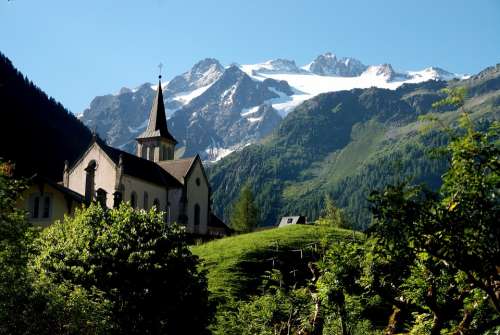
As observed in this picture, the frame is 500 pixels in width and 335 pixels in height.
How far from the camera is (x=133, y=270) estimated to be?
24984 millimetres

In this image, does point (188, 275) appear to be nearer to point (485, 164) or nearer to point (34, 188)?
point (485, 164)

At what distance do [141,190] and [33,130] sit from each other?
98882 millimetres

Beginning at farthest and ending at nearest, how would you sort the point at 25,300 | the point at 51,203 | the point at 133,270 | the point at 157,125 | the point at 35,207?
the point at 157,125
the point at 35,207
the point at 51,203
the point at 133,270
the point at 25,300

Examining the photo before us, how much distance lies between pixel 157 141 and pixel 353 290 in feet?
256

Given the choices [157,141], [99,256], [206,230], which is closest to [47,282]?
[99,256]

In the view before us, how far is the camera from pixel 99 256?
82.4 ft

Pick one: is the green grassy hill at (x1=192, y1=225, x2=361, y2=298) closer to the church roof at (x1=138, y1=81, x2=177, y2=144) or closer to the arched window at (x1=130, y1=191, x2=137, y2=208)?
the arched window at (x1=130, y1=191, x2=137, y2=208)

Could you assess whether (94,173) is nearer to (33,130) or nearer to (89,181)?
(89,181)

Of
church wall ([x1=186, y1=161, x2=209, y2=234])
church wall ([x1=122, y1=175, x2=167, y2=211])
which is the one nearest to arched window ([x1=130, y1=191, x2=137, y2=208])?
church wall ([x1=122, y1=175, x2=167, y2=211])

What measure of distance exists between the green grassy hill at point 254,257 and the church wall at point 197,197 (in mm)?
20813

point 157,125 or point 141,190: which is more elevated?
point 157,125

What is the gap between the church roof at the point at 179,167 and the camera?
8081 cm

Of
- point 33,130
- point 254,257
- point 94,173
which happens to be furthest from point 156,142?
point 33,130

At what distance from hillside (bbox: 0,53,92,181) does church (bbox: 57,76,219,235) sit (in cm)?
6035
